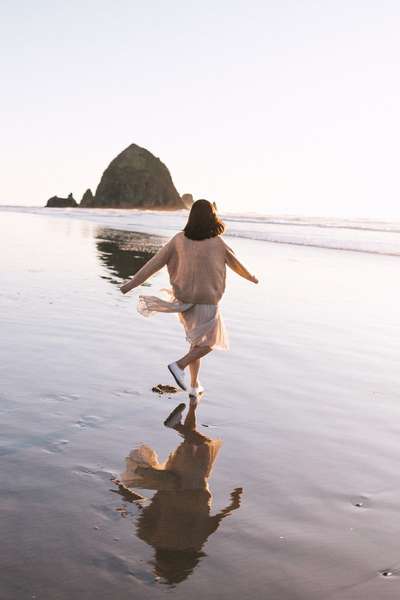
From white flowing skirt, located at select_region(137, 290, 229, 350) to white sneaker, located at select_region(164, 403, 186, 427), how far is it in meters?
0.71

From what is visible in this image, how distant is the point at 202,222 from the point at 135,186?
534 feet

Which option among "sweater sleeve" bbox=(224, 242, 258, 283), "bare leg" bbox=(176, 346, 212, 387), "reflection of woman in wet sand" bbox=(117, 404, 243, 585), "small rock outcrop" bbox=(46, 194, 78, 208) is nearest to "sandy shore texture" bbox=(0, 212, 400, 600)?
"reflection of woman in wet sand" bbox=(117, 404, 243, 585)

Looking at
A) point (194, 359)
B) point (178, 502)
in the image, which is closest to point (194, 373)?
point (194, 359)

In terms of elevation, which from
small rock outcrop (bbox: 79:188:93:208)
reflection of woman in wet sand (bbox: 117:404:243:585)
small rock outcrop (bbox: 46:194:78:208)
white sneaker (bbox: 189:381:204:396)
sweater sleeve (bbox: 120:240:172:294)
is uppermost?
small rock outcrop (bbox: 79:188:93:208)

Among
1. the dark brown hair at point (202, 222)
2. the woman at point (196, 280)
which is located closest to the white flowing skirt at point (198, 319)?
the woman at point (196, 280)

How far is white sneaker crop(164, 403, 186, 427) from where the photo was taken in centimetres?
436

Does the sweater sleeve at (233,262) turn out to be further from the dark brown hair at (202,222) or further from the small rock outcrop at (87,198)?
the small rock outcrop at (87,198)

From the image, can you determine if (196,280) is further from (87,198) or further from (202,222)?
(87,198)

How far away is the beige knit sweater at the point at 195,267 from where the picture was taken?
5.14m

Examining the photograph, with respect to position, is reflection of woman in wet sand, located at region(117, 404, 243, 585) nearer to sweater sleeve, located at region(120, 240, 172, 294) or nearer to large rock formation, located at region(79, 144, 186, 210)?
sweater sleeve, located at region(120, 240, 172, 294)

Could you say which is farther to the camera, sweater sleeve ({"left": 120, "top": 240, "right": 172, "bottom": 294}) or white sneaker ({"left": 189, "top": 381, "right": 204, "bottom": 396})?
sweater sleeve ({"left": 120, "top": 240, "right": 172, "bottom": 294})

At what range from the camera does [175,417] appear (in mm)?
4512

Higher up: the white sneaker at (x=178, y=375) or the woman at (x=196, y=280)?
the woman at (x=196, y=280)

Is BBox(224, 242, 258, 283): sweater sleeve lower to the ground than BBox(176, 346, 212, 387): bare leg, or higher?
higher
